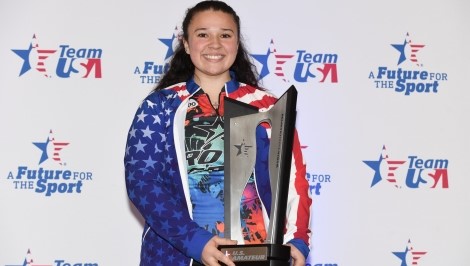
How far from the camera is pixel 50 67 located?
114 inches

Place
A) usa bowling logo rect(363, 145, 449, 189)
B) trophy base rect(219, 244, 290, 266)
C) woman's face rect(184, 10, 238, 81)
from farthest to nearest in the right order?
usa bowling logo rect(363, 145, 449, 189)
woman's face rect(184, 10, 238, 81)
trophy base rect(219, 244, 290, 266)

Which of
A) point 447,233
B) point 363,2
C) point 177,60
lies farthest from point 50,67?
point 447,233

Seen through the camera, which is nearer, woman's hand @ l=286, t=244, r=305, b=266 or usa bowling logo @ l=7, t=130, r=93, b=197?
woman's hand @ l=286, t=244, r=305, b=266

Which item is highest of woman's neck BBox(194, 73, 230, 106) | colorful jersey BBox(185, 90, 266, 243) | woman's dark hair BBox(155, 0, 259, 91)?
woman's dark hair BBox(155, 0, 259, 91)

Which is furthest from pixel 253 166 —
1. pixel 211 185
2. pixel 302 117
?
pixel 302 117

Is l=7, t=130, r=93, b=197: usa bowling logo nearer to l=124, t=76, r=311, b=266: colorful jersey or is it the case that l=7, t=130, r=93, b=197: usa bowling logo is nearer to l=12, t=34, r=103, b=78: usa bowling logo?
l=12, t=34, r=103, b=78: usa bowling logo

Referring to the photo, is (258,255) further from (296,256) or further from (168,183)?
(168,183)

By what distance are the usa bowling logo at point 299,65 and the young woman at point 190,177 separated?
1017 millimetres

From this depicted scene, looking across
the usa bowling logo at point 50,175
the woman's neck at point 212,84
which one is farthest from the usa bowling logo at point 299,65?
the woman's neck at point 212,84

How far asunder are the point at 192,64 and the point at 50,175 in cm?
102

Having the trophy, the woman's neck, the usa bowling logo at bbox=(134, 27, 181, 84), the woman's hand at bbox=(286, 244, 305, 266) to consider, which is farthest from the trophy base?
the usa bowling logo at bbox=(134, 27, 181, 84)

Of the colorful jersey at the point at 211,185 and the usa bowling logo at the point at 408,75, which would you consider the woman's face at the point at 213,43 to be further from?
the usa bowling logo at the point at 408,75

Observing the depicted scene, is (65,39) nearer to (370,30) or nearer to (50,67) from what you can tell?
(50,67)

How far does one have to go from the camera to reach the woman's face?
193cm
